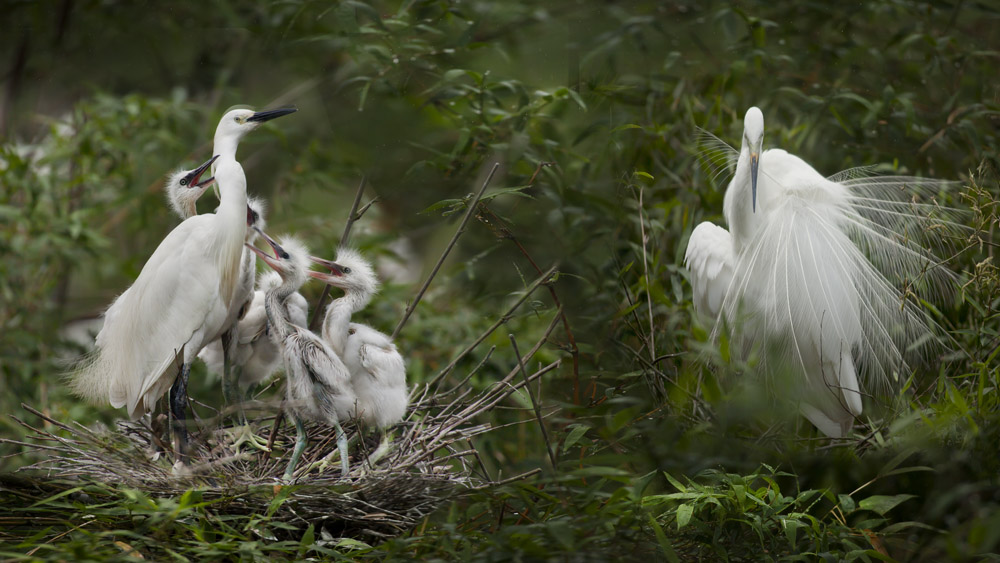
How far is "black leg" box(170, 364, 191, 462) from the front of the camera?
127 centimetres

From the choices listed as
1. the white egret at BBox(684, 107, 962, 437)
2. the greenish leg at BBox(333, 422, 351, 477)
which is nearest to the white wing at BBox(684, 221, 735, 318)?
the white egret at BBox(684, 107, 962, 437)

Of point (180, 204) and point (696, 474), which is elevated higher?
point (180, 204)

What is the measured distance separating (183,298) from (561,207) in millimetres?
822

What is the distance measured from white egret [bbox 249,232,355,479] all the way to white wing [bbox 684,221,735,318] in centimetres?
70

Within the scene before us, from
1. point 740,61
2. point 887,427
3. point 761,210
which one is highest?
point 740,61

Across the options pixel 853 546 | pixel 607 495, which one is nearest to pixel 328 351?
pixel 607 495

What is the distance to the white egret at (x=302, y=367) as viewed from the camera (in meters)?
1.23

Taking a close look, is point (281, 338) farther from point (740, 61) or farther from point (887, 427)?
point (740, 61)

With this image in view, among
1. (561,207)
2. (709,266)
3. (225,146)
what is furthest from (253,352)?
(709,266)


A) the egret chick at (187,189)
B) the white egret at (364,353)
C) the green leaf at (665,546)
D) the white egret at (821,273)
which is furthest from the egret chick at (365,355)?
the white egret at (821,273)

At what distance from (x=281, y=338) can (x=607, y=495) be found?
0.54m

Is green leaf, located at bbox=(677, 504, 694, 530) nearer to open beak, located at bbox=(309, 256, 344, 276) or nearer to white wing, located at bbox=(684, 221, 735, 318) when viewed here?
white wing, located at bbox=(684, 221, 735, 318)

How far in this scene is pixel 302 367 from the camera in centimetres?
123

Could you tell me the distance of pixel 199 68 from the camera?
2959mm
